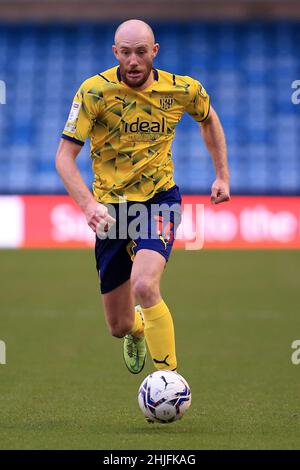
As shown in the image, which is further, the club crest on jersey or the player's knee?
the club crest on jersey

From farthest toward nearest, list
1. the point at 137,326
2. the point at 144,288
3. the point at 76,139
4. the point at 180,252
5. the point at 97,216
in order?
the point at 180,252 < the point at 137,326 < the point at 76,139 < the point at 144,288 < the point at 97,216

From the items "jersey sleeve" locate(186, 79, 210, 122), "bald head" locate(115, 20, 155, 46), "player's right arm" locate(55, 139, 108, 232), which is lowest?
"player's right arm" locate(55, 139, 108, 232)

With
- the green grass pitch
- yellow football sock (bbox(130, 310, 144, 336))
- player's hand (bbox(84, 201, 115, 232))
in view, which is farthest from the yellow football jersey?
the green grass pitch

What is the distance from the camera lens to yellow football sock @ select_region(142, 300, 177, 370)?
6.26m

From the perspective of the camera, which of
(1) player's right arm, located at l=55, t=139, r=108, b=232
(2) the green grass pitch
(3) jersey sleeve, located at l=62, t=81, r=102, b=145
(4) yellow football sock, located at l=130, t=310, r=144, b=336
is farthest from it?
(4) yellow football sock, located at l=130, t=310, r=144, b=336

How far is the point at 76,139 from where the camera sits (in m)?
6.43

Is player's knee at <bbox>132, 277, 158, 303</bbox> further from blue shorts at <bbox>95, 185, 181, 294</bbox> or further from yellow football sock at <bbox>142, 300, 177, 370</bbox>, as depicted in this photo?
blue shorts at <bbox>95, 185, 181, 294</bbox>

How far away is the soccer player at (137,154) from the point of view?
629cm

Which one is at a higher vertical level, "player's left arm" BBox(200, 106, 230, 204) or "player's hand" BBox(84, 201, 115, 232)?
"player's left arm" BBox(200, 106, 230, 204)

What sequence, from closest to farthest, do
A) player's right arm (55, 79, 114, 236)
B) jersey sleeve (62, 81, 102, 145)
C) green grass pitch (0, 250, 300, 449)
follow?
green grass pitch (0, 250, 300, 449), player's right arm (55, 79, 114, 236), jersey sleeve (62, 81, 102, 145)

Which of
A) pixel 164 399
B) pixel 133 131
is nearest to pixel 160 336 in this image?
pixel 164 399

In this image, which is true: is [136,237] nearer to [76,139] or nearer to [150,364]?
[76,139]

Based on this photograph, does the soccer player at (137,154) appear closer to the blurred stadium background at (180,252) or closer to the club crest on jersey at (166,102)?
the club crest on jersey at (166,102)

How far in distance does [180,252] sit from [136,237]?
14.6m
